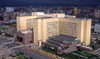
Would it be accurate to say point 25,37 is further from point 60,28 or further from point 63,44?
point 63,44

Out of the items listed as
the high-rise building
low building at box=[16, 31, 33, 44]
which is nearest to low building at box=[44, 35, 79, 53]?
the high-rise building

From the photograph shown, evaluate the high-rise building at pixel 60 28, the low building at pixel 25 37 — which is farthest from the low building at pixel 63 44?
the low building at pixel 25 37

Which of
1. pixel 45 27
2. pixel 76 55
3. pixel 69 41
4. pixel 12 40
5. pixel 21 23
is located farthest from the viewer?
pixel 21 23

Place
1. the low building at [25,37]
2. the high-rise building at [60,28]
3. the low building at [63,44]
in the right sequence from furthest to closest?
the low building at [25,37]
the high-rise building at [60,28]
the low building at [63,44]

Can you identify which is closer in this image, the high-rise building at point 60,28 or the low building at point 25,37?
the high-rise building at point 60,28

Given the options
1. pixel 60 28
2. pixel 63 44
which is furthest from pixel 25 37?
pixel 63 44

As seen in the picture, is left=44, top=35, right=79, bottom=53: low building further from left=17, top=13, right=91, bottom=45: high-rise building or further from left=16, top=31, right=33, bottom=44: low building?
left=16, top=31, right=33, bottom=44: low building

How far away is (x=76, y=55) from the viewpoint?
9.85 m

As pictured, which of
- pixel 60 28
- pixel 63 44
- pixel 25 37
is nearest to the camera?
pixel 63 44

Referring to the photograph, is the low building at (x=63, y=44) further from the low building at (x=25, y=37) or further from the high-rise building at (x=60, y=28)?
the low building at (x=25, y=37)

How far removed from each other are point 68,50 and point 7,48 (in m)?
4.59

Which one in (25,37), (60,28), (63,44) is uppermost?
(60,28)

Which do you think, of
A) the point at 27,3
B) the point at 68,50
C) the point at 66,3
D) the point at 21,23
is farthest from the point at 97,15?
the point at 27,3

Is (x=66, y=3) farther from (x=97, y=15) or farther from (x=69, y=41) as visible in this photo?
(x=69, y=41)
